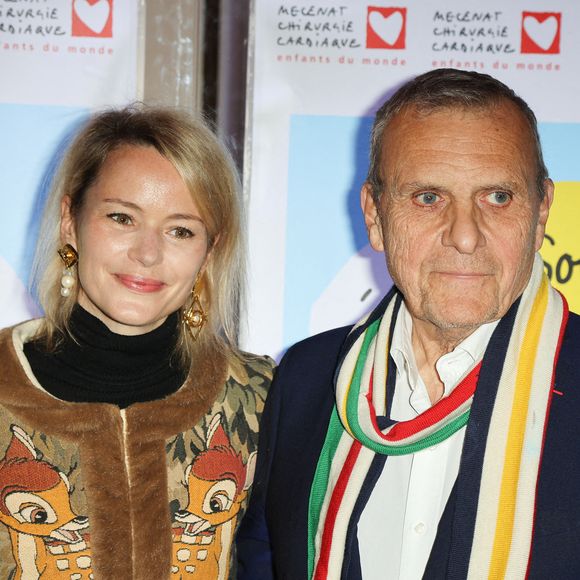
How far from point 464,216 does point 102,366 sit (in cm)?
93

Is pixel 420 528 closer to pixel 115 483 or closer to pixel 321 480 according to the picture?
pixel 321 480

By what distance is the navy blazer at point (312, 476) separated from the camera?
1.52 meters

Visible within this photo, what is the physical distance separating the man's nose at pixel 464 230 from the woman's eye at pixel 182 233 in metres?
0.67

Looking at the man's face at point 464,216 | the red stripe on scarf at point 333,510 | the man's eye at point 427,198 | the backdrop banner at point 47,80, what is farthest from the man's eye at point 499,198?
the backdrop banner at point 47,80

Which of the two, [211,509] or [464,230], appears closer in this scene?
[464,230]

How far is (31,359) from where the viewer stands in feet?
Result: 6.63

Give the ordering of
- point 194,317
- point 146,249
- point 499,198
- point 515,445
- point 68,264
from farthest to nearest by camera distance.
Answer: point 194,317 < point 68,264 < point 146,249 < point 499,198 < point 515,445

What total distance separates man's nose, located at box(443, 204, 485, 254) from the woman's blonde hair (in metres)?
0.66

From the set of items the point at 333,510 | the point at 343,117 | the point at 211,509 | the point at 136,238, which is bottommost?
the point at 211,509

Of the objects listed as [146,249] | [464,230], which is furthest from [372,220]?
[146,249]

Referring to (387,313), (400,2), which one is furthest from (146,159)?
(400,2)

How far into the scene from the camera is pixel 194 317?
2.20m

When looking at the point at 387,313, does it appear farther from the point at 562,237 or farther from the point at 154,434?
the point at 562,237

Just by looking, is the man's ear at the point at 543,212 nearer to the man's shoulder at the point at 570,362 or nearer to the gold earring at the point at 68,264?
the man's shoulder at the point at 570,362
